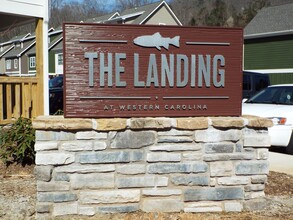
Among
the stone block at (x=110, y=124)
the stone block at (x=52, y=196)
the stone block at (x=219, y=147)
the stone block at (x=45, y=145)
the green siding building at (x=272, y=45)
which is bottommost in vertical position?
the stone block at (x=52, y=196)

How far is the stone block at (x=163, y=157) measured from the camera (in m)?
4.25

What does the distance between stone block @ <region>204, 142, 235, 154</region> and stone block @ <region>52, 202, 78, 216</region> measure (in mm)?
1459

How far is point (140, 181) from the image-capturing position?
4.25 m

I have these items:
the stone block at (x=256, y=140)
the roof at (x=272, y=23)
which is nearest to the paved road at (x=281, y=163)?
the stone block at (x=256, y=140)

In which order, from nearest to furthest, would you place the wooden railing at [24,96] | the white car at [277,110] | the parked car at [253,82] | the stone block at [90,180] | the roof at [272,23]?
the stone block at [90,180] < the white car at [277,110] < the wooden railing at [24,96] < the parked car at [253,82] < the roof at [272,23]

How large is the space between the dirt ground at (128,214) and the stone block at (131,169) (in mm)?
419

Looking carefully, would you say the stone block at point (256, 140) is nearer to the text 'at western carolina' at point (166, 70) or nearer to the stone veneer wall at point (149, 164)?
the stone veneer wall at point (149, 164)

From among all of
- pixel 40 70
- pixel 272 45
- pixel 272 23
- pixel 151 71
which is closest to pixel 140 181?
pixel 151 71

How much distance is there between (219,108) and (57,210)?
1.98m

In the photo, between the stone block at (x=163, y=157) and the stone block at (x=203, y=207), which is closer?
the stone block at (x=163, y=157)

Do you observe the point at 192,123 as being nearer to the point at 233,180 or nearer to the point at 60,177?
the point at 233,180

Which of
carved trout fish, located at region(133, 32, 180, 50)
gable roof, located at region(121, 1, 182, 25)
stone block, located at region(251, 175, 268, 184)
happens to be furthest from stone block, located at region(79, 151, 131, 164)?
gable roof, located at region(121, 1, 182, 25)

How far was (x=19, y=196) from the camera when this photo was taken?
491cm

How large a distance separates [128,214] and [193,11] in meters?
57.5
